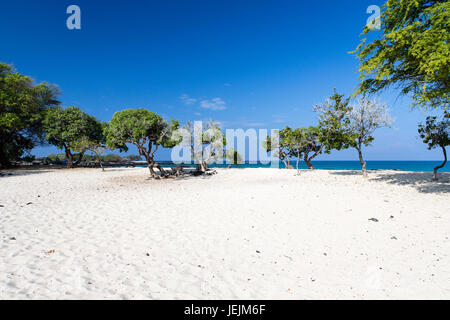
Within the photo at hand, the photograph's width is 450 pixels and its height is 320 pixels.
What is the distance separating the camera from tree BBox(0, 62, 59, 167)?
84.1ft

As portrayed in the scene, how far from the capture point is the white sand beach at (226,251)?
3.54 meters

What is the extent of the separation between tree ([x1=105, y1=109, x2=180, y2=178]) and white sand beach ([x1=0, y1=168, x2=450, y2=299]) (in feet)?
30.4

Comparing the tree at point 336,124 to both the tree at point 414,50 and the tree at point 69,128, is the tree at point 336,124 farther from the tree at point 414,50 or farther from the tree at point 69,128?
the tree at point 69,128

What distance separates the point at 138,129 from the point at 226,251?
14.8 metres

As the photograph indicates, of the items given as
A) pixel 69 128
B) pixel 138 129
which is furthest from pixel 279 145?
pixel 69 128

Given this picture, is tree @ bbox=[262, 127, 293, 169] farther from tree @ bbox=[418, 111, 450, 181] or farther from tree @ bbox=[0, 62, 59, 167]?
tree @ bbox=[0, 62, 59, 167]

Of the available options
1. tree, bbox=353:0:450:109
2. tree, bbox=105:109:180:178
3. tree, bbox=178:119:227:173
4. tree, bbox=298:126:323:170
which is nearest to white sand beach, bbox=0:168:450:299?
tree, bbox=353:0:450:109

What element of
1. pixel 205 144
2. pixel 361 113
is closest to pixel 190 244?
pixel 361 113

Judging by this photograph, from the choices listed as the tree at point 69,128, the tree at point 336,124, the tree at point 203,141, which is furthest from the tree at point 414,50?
the tree at point 69,128

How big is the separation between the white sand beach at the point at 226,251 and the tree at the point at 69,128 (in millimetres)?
25419

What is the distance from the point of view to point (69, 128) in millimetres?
30734

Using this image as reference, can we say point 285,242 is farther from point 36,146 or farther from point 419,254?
point 36,146

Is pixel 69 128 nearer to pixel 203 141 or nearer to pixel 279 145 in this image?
pixel 203 141

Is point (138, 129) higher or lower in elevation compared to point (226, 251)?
higher
